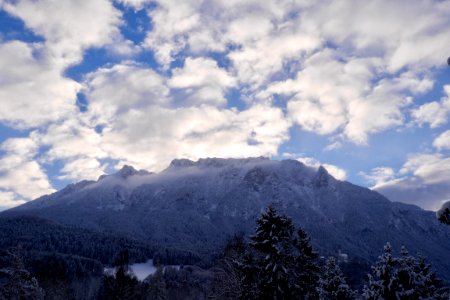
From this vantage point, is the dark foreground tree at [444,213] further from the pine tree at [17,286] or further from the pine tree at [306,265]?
the pine tree at [17,286]

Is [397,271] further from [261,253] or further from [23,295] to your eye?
[23,295]

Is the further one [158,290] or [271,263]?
[158,290]

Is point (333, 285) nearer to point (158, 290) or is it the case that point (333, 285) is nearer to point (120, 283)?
point (120, 283)

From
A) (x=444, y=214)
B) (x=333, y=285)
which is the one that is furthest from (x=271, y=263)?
(x=444, y=214)

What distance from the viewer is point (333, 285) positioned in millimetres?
39844

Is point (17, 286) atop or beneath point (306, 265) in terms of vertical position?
beneath

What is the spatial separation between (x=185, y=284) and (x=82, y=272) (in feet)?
116

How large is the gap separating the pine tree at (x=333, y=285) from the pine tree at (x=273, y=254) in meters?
8.95

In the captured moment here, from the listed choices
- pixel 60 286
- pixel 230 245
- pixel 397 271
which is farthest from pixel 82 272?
pixel 397 271

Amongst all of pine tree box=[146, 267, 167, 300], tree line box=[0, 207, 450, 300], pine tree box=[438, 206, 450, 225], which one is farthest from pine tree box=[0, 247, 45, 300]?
pine tree box=[146, 267, 167, 300]

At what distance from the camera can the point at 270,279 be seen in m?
31.5

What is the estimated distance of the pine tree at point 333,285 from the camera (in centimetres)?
3928

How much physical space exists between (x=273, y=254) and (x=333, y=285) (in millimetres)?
10982

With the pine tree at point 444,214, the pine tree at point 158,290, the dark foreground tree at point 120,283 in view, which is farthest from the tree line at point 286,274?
the pine tree at point 158,290
